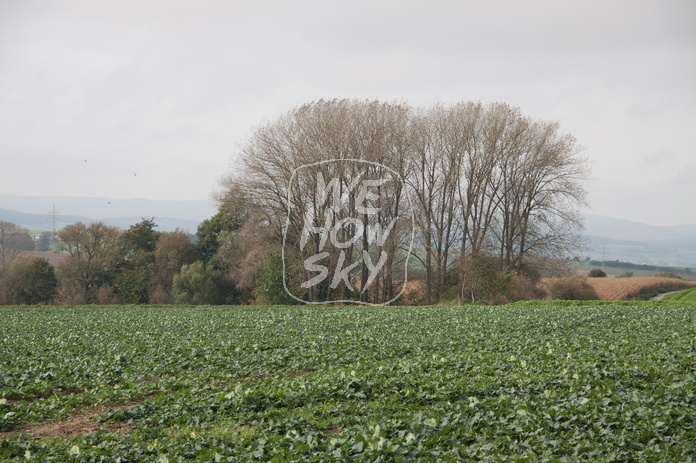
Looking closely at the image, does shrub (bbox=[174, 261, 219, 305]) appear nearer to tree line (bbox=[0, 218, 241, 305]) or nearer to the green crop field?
tree line (bbox=[0, 218, 241, 305])

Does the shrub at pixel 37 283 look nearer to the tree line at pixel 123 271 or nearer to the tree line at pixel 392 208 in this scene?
the tree line at pixel 123 271

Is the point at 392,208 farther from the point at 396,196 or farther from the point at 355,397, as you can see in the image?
the point at 355,397

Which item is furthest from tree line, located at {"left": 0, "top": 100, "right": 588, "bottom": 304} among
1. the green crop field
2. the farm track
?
the farm track

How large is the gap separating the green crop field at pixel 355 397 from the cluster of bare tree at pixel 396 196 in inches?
889

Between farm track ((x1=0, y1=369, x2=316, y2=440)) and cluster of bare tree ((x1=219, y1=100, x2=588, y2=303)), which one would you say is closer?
farm track ((x1=0, y1=369, x2=316, y2=440))

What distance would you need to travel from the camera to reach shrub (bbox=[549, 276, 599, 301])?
4238cm

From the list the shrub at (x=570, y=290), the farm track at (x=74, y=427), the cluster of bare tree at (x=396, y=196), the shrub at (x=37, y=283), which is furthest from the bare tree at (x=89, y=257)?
the farm track at (x=74, y=427)

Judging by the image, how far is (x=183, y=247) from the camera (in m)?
51.3

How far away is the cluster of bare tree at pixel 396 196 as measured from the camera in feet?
126

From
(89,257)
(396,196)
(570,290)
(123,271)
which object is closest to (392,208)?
(396,196)

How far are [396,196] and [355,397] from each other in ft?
112

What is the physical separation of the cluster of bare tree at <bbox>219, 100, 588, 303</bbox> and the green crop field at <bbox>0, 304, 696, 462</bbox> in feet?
74.1

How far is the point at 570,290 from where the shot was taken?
42.7 m

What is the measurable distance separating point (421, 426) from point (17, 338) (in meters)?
16.8
